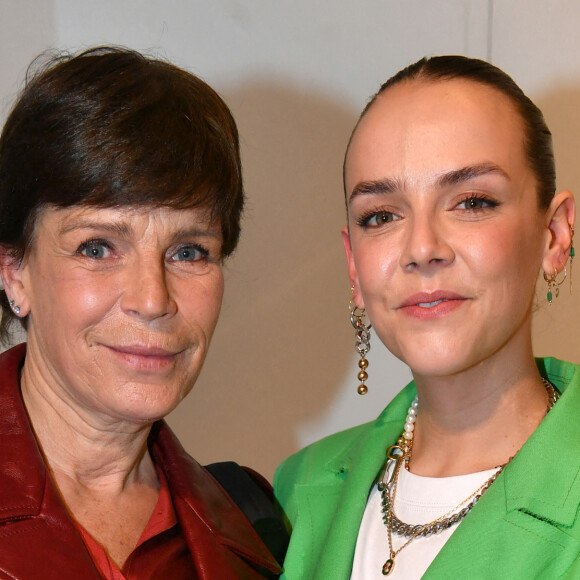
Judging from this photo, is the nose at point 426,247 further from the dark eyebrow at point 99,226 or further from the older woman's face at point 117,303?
the dark eyebrow at point 99,226

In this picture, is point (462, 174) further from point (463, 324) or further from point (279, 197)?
point (279, 197)

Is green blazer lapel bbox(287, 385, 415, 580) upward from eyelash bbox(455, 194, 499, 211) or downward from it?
downward

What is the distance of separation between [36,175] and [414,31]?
4.64ft

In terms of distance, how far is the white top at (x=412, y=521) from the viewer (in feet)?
5.34

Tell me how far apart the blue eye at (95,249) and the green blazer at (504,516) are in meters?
0.67

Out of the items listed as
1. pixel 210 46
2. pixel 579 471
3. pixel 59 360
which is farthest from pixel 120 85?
pixel 210 46

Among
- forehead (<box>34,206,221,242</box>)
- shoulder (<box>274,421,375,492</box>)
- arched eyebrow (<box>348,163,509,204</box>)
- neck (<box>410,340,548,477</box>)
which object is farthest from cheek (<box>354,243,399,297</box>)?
shoulder (<box>274,421,375,492</box>)

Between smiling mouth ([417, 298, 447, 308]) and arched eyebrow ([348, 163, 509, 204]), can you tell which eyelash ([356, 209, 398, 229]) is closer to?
arched eyebrow ([348, 163, 509, 204])

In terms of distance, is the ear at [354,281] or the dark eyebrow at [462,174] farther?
the ear at [354,281]

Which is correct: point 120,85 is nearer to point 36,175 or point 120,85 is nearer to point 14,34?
point 36,175

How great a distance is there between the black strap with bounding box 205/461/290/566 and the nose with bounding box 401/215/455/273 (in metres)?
0.67

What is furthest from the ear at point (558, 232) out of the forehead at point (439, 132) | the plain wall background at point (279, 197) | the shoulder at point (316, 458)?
the plain wall background at point (279, 197)

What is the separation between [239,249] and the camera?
281 centimetres

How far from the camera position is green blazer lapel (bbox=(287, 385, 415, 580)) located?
173 centimetres
